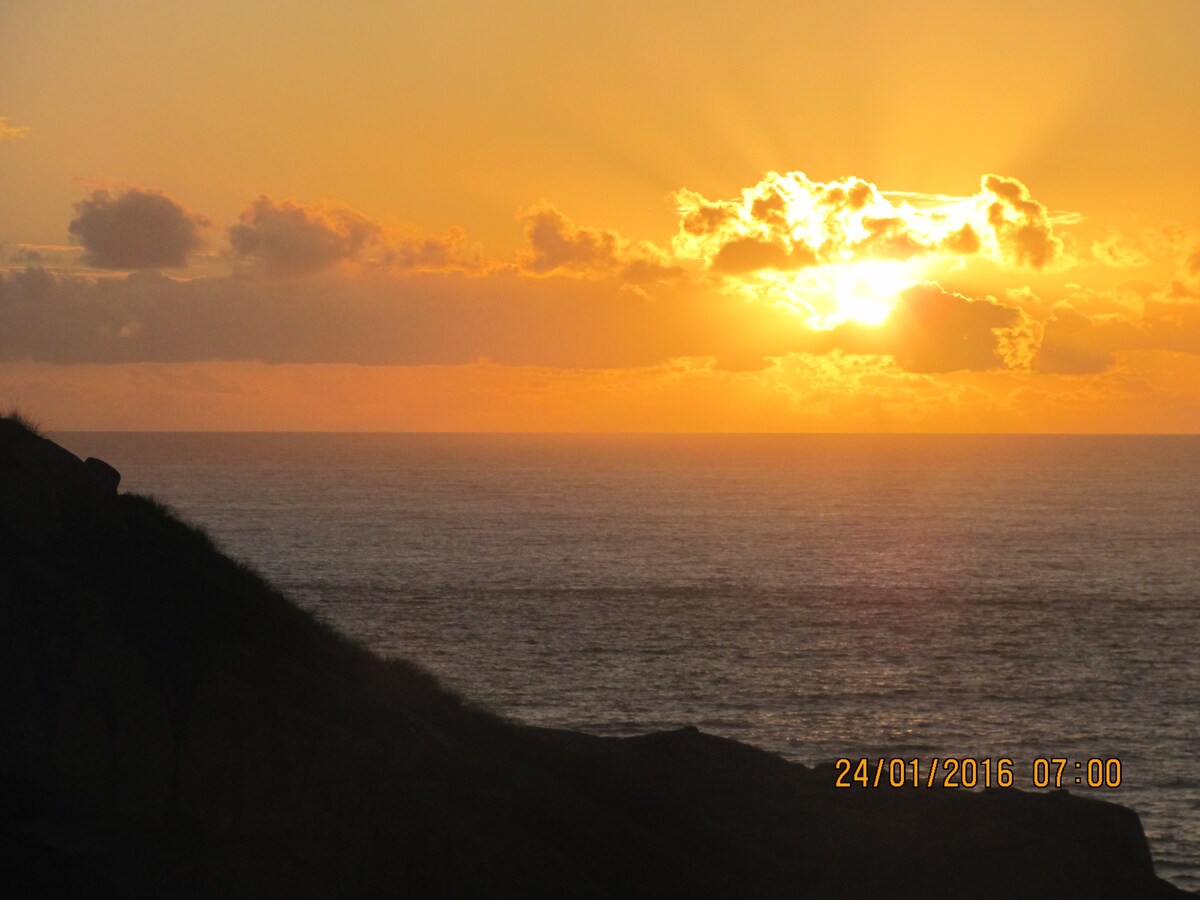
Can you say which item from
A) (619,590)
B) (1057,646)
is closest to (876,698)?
(1057,646)

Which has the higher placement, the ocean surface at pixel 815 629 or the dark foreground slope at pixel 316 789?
the dark foreground slope at pixel 316 789

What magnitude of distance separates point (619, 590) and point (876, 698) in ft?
140

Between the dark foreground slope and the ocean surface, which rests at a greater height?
the dark foreground slope

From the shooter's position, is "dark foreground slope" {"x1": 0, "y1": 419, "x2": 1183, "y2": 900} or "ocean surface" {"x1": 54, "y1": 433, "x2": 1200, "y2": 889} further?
"ocean surface" {"x1": 54, "y1": 433, "x2": 1200, "y2": 889}

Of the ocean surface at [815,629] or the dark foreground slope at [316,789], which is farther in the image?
the ocean surface at [815,629]

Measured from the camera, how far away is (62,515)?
28.1 meters

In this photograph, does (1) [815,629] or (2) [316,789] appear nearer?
(2) [316,789]

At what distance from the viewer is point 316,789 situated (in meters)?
24.6

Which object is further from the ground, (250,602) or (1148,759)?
(250,602)

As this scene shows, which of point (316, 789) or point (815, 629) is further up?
point (316, 789)

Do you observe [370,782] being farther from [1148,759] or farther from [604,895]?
[1148,759]

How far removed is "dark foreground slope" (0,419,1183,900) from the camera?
77.8 ft

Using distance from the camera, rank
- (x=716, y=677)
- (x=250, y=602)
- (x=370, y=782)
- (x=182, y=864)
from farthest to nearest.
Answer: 1. (x=716, y=677)
2. (x=250, y=602)
3. (x=370, y=782)
4. (x=182, y=864)

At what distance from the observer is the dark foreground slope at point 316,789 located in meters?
23.7
